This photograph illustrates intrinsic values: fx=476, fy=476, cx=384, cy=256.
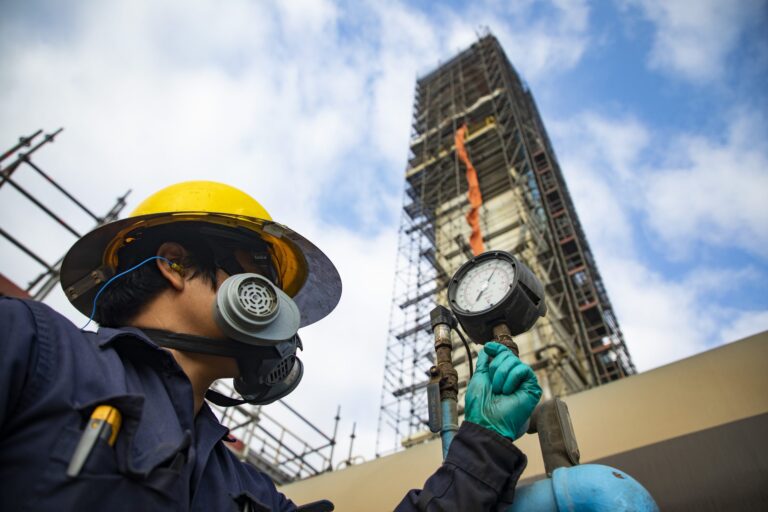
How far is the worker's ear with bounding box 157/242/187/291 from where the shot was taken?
178cm

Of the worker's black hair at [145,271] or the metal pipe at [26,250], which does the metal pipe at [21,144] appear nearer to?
the metal pipe at [26,250]

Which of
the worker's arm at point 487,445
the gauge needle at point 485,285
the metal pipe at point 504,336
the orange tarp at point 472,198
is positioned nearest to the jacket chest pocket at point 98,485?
the worker's arm at point 487,445

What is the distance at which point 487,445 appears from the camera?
1.44m

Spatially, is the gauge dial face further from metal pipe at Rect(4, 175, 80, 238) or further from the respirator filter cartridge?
metal pipe at Rect(4, 175, 80, 238)

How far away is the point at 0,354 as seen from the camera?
1.02m

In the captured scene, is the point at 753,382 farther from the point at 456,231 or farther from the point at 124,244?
the point at 456,231

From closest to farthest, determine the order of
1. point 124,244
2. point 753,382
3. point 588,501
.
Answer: point 588,501 → point 124,244 → point 753,382

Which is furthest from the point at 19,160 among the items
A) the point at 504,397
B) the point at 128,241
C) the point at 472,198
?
the point at 472,198

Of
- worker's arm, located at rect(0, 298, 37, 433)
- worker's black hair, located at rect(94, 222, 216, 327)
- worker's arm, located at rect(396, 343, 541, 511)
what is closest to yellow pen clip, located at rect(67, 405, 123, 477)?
worker's arm, located at rect(0, 298, 37, 433)

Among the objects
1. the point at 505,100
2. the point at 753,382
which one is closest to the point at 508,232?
the point at 505,100

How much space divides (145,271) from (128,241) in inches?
15.3

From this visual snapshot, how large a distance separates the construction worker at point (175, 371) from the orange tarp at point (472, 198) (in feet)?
31.5

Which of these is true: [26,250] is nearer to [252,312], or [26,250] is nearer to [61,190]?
[61,190]

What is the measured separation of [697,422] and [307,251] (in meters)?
3.37
